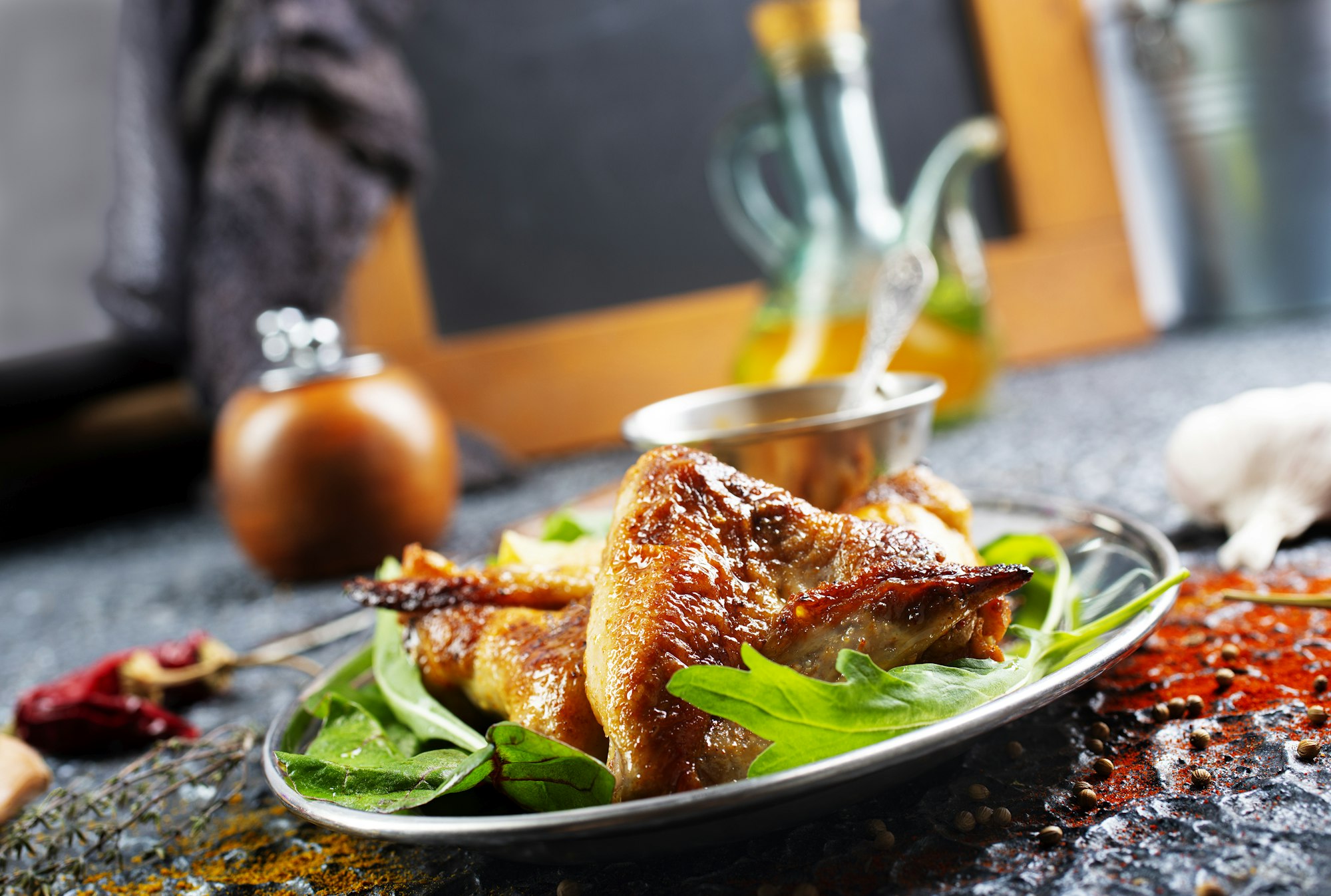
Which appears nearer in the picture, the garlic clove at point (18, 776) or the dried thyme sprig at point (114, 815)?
the dried thyme sprig at point (114, 815)

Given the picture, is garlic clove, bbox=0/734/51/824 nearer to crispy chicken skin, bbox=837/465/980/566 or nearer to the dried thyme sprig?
the dried thyme sprig

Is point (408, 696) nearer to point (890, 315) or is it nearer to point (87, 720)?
point (87, 720)

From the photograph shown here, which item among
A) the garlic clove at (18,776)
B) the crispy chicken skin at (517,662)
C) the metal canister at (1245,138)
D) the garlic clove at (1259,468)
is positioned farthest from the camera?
the metal canister at (1245,138)

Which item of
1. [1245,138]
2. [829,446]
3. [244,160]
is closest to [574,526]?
[829,446]

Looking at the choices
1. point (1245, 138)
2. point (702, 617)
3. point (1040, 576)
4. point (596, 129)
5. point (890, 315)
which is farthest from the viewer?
point (596, 129)

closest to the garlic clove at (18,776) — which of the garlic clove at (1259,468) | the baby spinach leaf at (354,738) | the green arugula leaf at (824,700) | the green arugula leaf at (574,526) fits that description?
the baby spinach leaf at (354,738)

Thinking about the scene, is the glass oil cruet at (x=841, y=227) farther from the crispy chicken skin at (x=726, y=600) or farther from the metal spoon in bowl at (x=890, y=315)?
the crispy chicken skin at (x=726, y=600)
